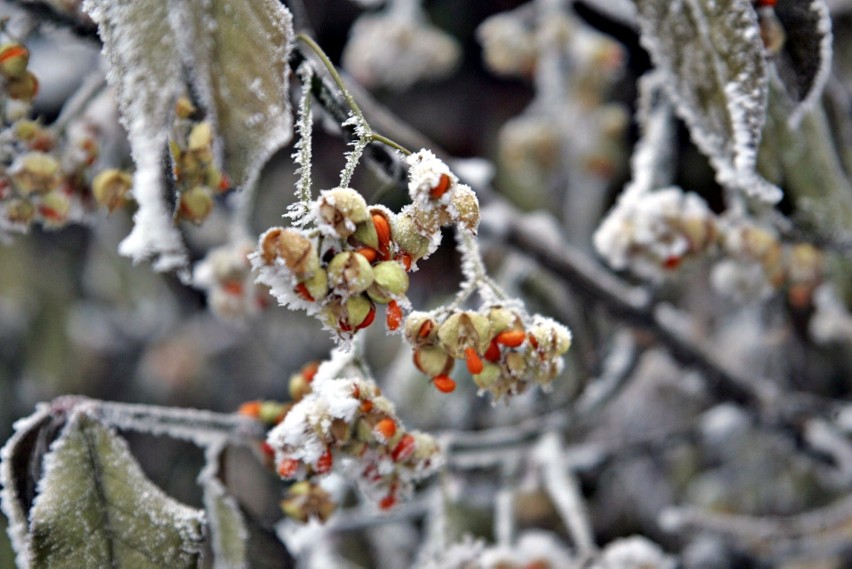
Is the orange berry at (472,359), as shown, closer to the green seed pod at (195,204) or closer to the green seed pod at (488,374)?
the green seed pod at (488,374)

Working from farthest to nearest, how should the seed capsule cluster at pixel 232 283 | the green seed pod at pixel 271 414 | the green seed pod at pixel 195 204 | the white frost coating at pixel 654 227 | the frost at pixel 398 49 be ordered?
the frost at pixel 398 49, the seed capsule cluster at pixel 232 283, the white frost coating at pixel 654 227, the green seed pod at pixel 271 414, the green seed pod at pixel 195 204

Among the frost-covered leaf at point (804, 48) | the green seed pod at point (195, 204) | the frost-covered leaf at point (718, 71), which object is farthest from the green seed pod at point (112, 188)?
the frost-covered leaf at point (804, 48)

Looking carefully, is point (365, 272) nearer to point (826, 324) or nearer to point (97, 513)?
point (97, 513)

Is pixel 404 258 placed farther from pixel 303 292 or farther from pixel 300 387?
pixel 300 387

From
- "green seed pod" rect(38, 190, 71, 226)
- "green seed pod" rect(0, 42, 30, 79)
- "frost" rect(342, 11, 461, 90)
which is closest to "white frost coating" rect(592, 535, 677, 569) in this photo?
"green seed pod" rect(38, 190, 71, 226)

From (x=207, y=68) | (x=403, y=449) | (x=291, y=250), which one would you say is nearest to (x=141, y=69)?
(x=207, y=68)

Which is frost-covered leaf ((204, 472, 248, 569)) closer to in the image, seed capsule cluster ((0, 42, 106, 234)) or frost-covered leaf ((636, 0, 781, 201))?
seed capsule cluster ((0, 42, 106, 234))

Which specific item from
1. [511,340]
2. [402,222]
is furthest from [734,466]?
[402,222]
